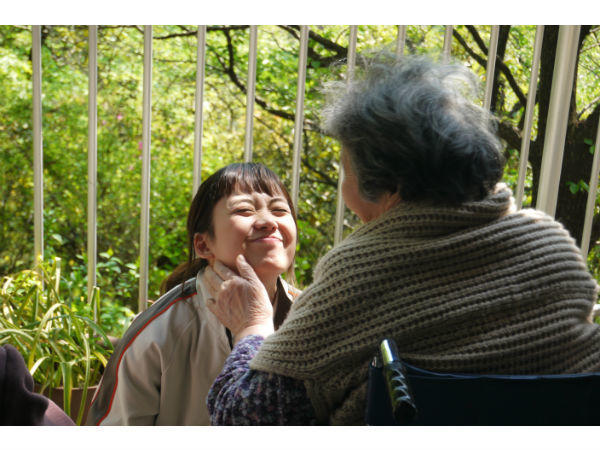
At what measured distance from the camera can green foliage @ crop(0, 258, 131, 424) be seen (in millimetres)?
1958

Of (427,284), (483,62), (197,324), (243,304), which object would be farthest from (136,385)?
(483,62)

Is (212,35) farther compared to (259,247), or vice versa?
(212,35)

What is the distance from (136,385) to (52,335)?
1.92ft

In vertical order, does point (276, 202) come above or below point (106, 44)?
below

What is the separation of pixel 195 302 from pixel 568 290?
0.96 metres

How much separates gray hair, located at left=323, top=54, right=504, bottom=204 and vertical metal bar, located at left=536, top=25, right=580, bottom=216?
3.85ft

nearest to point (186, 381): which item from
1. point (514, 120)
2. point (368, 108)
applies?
point (368, 108)

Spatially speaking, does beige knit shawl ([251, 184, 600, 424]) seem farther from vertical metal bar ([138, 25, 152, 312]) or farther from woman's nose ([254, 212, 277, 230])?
vertical metal bar ([138, 25, 152, 312])

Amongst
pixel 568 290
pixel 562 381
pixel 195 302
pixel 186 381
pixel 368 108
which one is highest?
pixel 368 108

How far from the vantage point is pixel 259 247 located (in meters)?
1.64

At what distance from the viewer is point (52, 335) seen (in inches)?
79.7

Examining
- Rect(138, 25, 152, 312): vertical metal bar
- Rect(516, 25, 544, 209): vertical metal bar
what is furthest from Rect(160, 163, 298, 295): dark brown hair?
Rect(516, 25, 544, 209): vertical metal bar

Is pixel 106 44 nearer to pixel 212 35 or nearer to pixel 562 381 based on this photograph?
pixel 212 35
